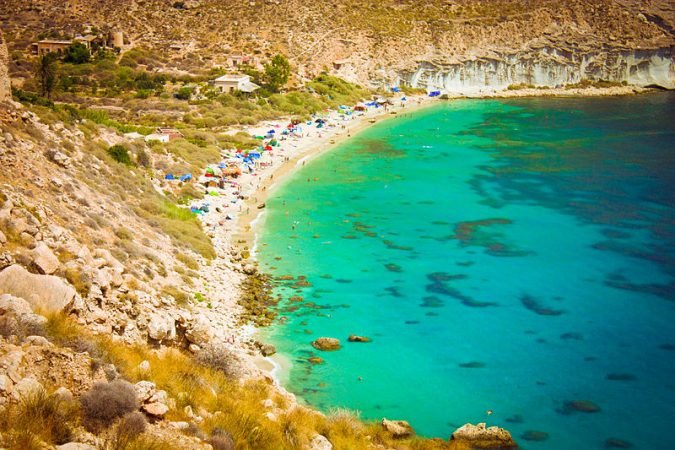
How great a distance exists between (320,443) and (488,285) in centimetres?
1886

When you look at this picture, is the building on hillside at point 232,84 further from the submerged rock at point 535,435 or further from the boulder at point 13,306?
the boulder at point 13,306

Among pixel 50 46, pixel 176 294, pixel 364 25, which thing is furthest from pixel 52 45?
pixel 176 294

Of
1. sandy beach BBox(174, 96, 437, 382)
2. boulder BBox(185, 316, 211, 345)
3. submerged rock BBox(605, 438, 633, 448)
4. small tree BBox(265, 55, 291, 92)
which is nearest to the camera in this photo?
boulder BBox(185, 316, 211, 345)

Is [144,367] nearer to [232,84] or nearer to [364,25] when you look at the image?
[232,84]

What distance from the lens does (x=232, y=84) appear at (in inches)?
2749

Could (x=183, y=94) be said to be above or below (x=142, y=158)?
above

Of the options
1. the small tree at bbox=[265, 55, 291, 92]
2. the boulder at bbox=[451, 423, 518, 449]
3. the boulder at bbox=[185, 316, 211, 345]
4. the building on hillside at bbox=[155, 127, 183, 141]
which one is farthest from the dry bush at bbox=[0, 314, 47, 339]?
the small tree at bbox=[265, 55, 291, 92]

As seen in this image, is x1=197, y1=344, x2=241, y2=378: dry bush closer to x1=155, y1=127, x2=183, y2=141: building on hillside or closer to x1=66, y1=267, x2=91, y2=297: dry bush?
x1=66, y1=267, x2=91, y2=297: dry bush

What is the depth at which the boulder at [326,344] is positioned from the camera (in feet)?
80.9

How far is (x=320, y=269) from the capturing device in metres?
32.6

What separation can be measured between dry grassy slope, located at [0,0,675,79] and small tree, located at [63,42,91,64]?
7.67m

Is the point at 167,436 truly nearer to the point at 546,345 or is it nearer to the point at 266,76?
the point at 546,345

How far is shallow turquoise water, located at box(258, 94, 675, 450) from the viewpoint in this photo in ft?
71.6

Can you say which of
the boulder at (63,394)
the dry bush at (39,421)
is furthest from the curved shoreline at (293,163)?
the dry bush at (39,421)
